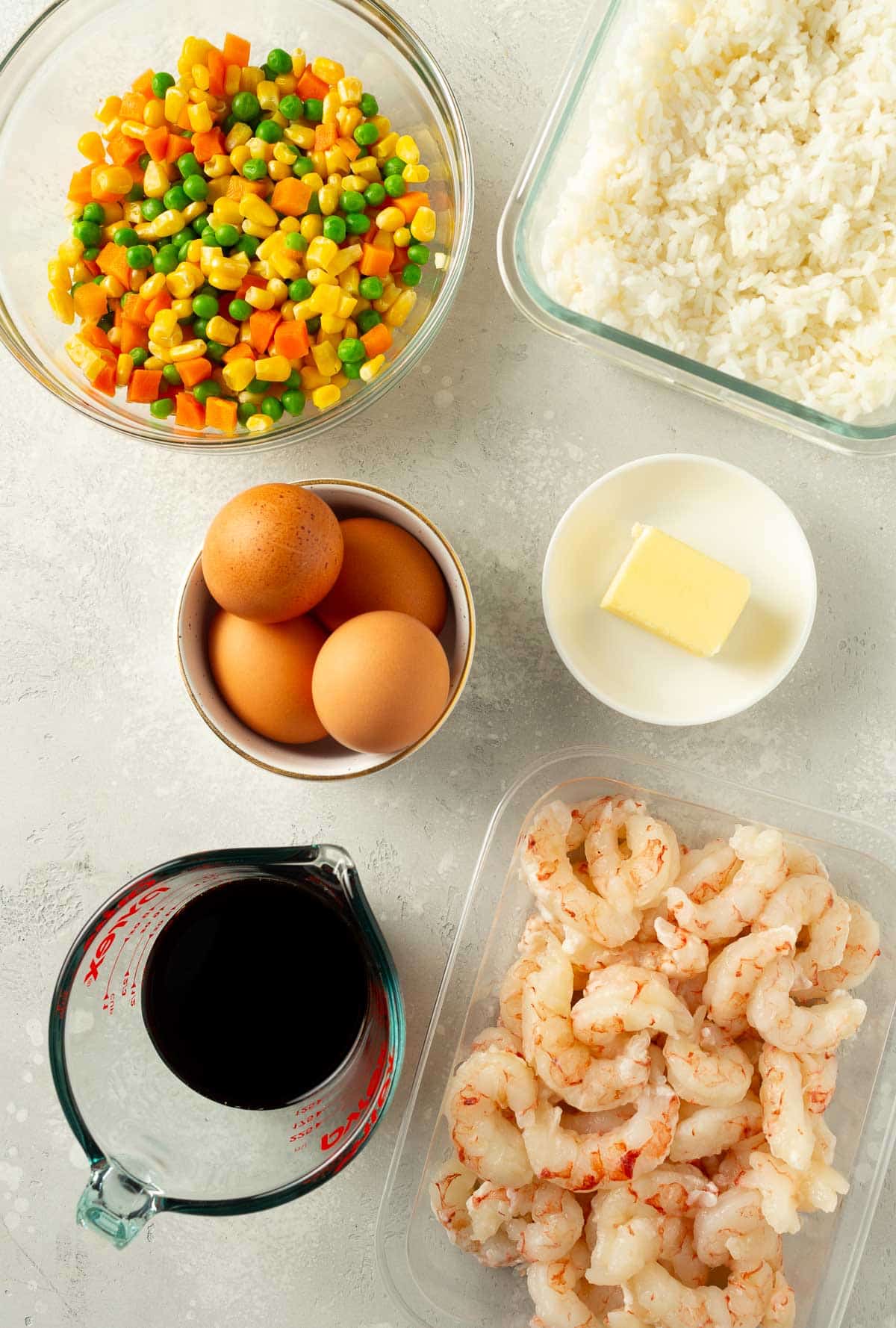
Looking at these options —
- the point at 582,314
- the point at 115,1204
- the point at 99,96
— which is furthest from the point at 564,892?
the point at 99,96

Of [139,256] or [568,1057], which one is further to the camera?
[139,256]

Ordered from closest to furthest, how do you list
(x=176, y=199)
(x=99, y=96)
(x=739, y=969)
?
(x=739, y=969) < (x=176, y=199) < (x=99, y=96)

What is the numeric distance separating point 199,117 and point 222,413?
34 centimetres

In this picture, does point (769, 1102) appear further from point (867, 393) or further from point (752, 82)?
point (752, 82)

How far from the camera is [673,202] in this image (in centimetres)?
119

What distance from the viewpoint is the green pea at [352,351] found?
1.21m

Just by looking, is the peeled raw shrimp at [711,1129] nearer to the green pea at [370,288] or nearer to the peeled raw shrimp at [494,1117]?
the peeled raw shrimp at [494,1117]

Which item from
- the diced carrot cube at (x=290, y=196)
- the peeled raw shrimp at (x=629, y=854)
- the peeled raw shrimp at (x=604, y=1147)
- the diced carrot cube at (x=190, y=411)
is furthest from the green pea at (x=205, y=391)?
the peeled raw shrimp at (x=604, y=1147)

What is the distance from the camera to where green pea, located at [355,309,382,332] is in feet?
4.06

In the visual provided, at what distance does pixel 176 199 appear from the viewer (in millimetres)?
1199

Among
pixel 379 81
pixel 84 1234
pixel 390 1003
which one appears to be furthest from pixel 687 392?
pixel 84 1234

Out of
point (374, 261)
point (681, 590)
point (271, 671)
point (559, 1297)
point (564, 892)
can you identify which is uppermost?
point (374, 261)

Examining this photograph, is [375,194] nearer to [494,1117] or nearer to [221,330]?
[221,330]

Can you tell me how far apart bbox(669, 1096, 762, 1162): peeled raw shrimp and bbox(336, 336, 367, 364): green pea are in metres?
0.96
